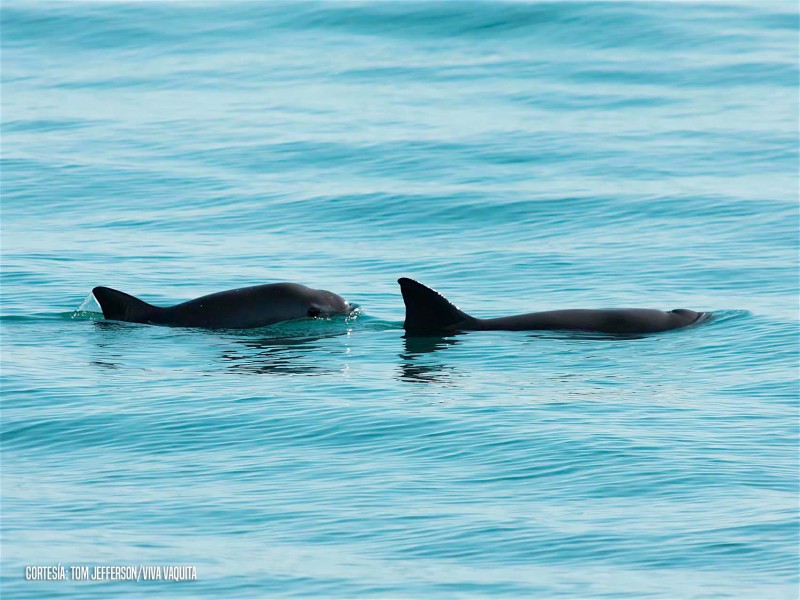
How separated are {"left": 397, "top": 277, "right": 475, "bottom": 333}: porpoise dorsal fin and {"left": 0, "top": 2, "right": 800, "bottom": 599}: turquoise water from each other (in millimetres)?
347

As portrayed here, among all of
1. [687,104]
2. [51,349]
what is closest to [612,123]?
[687,104]

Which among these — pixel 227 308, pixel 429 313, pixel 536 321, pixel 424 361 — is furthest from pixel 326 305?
pixel 536 321

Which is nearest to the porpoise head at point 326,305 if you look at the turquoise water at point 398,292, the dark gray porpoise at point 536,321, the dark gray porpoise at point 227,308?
the dark gray porpoise at point 227,308

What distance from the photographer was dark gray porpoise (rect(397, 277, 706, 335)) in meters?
19.2

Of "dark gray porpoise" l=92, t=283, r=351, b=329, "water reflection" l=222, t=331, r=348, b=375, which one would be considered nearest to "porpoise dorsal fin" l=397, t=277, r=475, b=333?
"water reflection" l=222, t=331, r=348, b=375

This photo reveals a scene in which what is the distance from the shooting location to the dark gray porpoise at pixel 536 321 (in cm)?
1922

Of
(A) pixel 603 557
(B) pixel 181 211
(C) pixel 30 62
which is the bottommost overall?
(A) pixel 603 557

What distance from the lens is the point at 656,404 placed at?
15.9 meters

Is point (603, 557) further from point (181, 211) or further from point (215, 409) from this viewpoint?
point (181, 211)

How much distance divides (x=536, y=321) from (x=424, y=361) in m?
2.09

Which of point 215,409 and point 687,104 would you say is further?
point 687,104

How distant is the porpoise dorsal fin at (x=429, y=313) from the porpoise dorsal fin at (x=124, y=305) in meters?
3.32

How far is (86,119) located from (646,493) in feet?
93.2

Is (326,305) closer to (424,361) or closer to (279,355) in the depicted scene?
(279,355)
